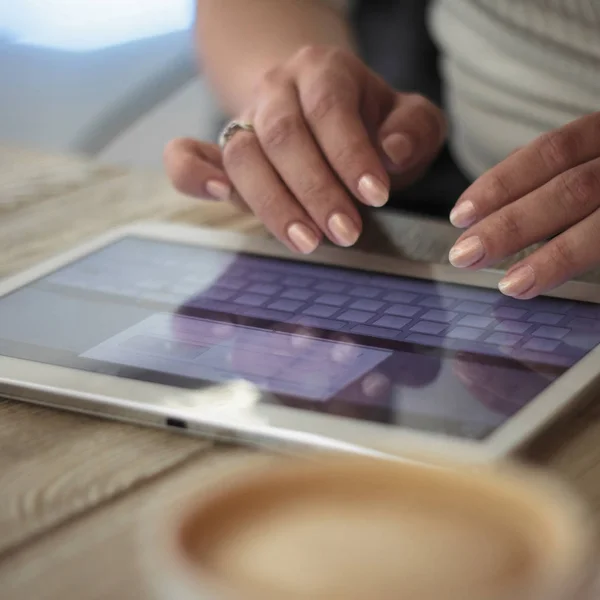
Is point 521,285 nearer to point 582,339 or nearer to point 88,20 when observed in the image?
point 582,339

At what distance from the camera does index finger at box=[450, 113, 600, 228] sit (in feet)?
2.12

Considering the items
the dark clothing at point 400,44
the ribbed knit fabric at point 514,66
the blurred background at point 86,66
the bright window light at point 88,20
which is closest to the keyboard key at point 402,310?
the ribbed knit fabric at point 514,66

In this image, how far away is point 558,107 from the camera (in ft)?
3.05

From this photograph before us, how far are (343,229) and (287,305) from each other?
0.41 ft

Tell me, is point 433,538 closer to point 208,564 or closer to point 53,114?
point 208,564

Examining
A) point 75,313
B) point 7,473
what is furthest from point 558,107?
point 7,473

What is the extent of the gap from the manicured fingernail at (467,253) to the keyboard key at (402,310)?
0.19ft

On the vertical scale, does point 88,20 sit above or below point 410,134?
below

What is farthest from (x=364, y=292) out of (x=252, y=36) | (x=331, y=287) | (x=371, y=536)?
(x=252, y=36)

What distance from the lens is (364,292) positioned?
1.93 ft

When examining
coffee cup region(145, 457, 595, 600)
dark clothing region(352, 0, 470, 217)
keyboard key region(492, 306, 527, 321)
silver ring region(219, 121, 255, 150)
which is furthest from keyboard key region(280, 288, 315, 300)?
dark clothing region(352, 0, 470, 217)

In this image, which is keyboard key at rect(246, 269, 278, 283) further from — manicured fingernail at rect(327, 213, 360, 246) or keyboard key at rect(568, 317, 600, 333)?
keyboard key at rect(568, 317, 600, 333)

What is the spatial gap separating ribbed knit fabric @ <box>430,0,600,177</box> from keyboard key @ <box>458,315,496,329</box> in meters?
0.43

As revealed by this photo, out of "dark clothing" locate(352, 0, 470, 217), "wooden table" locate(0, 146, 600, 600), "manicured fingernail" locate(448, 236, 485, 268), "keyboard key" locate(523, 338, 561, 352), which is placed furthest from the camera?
"dark clothing" locate(352, 0, 470, 217)
